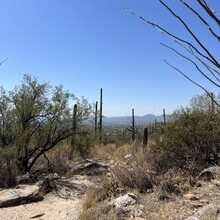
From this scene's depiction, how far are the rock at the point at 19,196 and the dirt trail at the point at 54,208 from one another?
0.49 feet

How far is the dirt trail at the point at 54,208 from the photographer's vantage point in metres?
6.13

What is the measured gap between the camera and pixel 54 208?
6602 mm

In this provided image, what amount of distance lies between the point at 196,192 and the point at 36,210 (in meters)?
3.10

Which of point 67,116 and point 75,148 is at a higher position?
point 67,116

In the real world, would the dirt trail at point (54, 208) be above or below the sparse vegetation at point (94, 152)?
below

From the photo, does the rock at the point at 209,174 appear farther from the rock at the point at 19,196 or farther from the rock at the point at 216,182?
the rock at the point at 19,196

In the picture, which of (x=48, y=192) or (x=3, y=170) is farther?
(x=3, y=170)

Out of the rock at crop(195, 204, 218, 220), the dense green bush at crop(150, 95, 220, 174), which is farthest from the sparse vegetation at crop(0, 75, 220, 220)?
the rock at crop(195, 204, 218, 220)

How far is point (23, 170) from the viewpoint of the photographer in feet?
32.2

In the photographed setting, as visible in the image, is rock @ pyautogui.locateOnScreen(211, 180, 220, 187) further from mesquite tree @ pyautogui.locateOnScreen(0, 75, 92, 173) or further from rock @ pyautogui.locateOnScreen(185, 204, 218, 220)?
mesquite tree @ pyautogui.locateOnScreen(0, 75, 92, 173)

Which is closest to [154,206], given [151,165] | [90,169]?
[151,165]

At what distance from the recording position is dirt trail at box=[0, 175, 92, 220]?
6.13 meters

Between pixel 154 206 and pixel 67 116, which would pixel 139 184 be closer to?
pixel 154 206

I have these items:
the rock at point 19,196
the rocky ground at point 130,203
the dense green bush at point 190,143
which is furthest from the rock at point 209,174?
the rock at point 19,196
